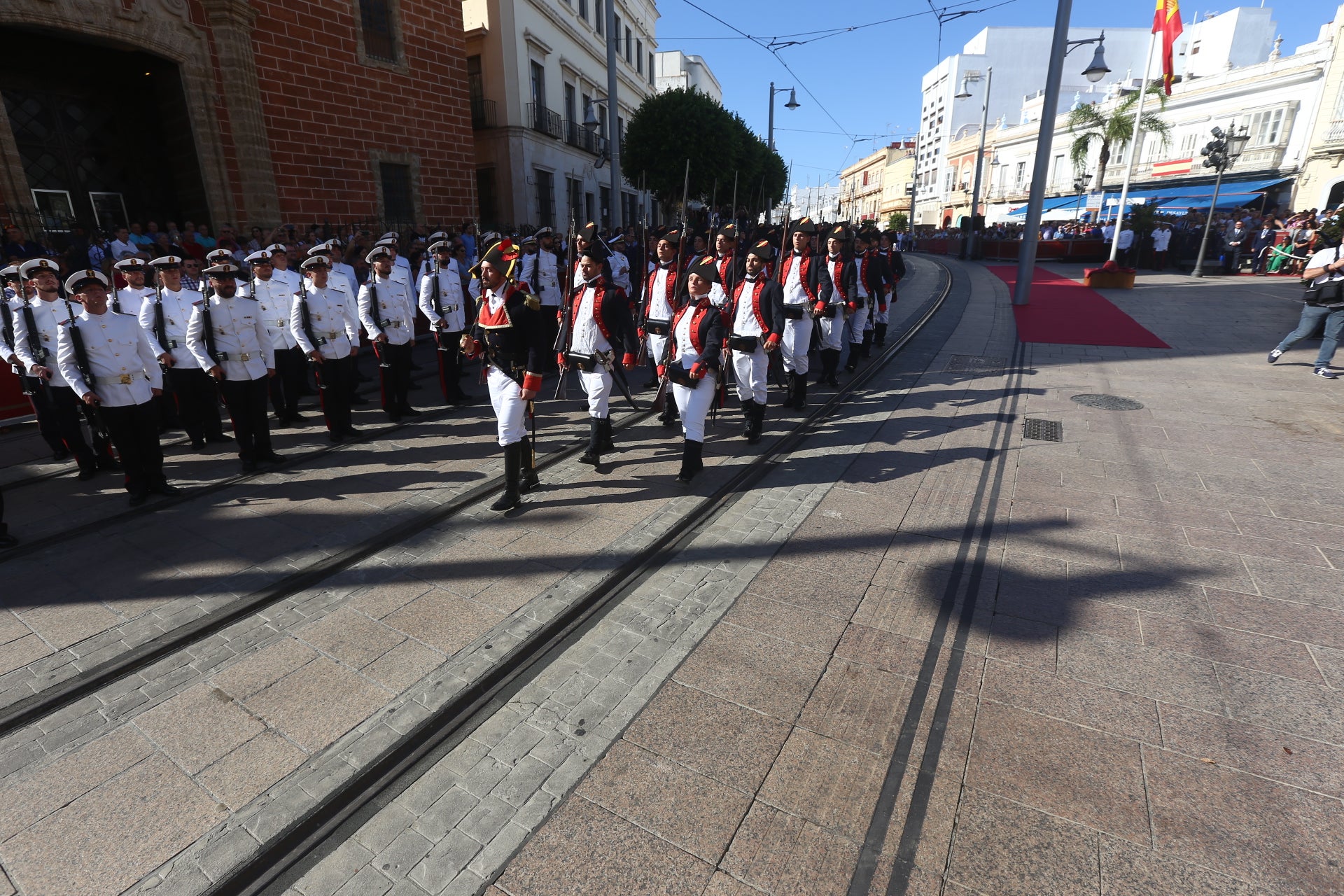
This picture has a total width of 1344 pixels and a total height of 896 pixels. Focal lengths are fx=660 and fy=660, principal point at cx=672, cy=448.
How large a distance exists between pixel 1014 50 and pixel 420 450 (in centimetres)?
8546

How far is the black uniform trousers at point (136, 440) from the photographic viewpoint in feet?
18.6

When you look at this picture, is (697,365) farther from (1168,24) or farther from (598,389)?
(1168,24)

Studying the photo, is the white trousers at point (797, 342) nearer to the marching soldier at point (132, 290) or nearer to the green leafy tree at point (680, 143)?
the marching soldier at point (132, 290)

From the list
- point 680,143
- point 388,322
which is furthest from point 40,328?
point 680,143

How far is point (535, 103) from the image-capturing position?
2550 centimetres

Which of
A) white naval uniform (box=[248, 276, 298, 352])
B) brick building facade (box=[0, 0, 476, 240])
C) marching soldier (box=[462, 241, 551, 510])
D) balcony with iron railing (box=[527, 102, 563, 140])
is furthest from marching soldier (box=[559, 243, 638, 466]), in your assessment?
balcony with iron railing (box=[527, 102, 563, 140])

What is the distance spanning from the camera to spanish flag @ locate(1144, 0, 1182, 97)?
62.4 feet

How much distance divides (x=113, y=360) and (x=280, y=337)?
90.3 inches

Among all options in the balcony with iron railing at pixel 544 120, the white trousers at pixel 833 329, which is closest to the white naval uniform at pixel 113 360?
the white trousers at pixel 833 329

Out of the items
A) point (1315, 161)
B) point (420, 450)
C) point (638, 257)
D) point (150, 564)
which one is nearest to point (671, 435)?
point (420, 450)

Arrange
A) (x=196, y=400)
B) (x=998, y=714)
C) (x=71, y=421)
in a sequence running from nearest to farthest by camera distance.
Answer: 1. (x=998, y=714)
2. (x=71, y=421)
3. (x=196, y=400)

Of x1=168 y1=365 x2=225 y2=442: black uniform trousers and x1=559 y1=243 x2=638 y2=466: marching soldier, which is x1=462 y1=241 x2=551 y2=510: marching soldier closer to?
x1=559 y1=243 x2=638 y2=466: marching soldier

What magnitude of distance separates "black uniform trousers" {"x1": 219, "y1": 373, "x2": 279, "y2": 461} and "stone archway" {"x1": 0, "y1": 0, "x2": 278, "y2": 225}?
9.54 metres

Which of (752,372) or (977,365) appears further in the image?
(977,365)
